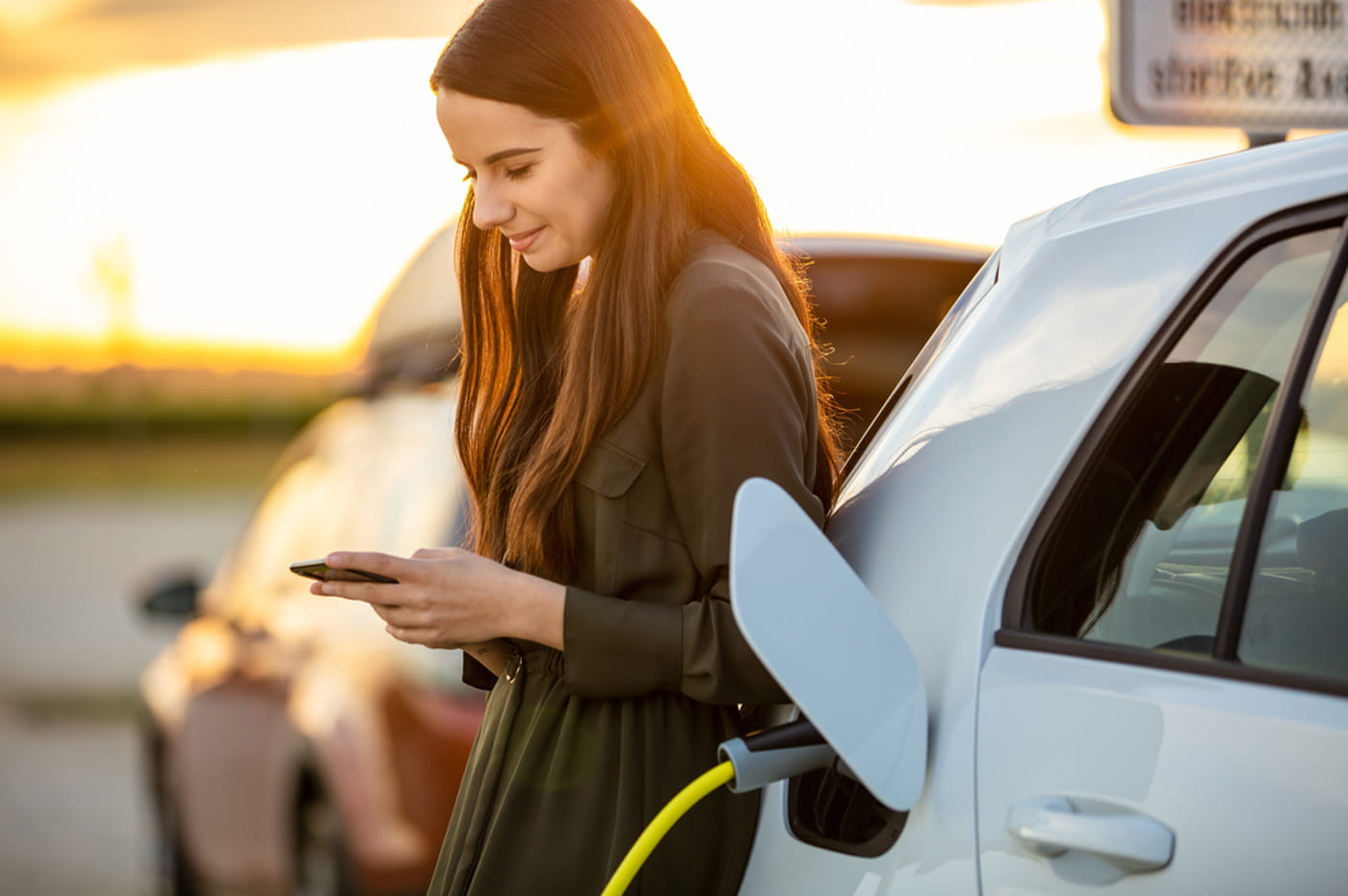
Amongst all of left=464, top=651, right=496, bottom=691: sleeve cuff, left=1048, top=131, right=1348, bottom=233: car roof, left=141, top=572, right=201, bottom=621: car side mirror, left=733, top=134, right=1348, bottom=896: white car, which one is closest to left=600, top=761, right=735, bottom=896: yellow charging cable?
left=733, top=134, right=1348, bottom=896: white car

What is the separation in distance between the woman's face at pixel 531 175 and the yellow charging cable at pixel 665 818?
755 mm

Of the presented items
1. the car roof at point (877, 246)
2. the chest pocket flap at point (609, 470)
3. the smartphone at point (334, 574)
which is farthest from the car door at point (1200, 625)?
the car roof at point (877, 246)

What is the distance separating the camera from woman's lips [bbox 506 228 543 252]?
2.01 metres

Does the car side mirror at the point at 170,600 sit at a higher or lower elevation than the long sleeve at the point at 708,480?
lower

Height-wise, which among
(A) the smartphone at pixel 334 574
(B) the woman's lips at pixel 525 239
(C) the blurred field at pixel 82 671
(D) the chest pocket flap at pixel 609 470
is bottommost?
(C) the blurred field at pixel 82 671

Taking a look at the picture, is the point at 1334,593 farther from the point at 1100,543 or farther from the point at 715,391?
the point at 715,391

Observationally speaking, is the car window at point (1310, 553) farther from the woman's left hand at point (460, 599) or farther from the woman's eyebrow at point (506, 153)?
the woman's eyebrow at point (506, 153)

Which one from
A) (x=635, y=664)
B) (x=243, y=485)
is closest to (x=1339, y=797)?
(x=635, y=664)

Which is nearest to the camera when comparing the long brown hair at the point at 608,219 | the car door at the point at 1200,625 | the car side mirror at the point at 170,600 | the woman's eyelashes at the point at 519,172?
the car door at the point at 1200,625

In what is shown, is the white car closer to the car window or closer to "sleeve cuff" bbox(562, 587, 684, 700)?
the car window

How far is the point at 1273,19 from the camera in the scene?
11.6 ft

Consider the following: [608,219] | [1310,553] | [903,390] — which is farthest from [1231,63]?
[1310,553]

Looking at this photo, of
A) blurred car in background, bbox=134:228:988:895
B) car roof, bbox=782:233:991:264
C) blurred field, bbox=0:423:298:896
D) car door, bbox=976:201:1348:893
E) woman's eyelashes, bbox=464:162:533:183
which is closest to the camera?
car door, bbox=976:201:1348:893

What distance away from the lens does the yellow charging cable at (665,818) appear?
5.20 feet
